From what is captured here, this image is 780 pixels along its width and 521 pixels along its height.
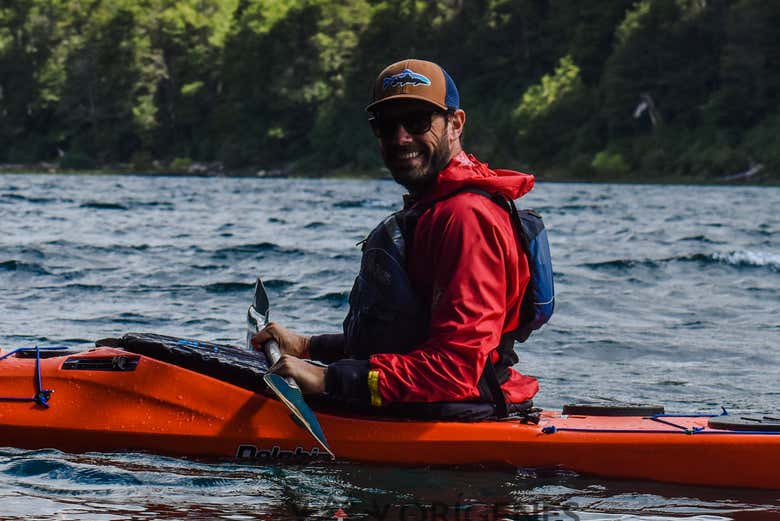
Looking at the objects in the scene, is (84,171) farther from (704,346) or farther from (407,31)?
(704,346)

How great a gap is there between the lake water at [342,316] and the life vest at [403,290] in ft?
1.91

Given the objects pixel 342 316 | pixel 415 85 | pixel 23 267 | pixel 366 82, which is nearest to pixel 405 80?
pixel 415 85

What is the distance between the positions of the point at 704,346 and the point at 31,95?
7444 cm

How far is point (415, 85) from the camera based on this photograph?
13.6ft

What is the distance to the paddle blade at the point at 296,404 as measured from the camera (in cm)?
427

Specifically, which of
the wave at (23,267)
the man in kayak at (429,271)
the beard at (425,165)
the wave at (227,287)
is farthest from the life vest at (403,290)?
the wave at (23,267)

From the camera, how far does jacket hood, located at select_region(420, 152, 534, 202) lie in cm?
420

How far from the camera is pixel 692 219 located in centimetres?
2225

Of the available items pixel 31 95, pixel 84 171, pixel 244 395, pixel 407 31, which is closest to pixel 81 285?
pixel 244 395

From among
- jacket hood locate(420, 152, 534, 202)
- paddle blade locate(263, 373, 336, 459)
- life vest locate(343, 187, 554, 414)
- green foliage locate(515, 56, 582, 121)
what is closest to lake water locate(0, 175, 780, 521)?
paddle blade locate(263, 373, 336, 459)

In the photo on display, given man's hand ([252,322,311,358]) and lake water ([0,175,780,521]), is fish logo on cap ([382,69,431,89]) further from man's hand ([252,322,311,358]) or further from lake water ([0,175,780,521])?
lake water ([0,175,780,521])

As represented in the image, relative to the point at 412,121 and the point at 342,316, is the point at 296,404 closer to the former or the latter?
the point at 412,121

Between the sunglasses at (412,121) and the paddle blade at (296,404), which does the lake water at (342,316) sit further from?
the sunglasses at (412,121)

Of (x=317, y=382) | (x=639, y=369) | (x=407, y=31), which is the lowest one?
(x=639, y=369)
